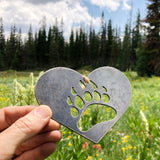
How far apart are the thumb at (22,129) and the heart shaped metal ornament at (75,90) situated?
101 millimetres

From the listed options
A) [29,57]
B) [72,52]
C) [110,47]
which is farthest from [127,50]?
[29,57]

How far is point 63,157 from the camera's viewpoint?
2105 millimetres

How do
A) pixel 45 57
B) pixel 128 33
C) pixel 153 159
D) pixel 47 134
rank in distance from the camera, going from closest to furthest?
pixel 47 134, pixel 153 159, pixel 128 33, pixel 45 57

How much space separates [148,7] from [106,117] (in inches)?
702

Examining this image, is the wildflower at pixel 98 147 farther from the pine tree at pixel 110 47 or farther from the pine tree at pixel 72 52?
the pine tree at pixel 72 52

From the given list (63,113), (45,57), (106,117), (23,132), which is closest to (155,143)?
(106,117)

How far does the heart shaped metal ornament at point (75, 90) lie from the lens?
1.17m

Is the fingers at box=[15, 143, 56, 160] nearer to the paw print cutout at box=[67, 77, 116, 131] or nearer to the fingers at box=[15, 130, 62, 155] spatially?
the fingers at box=[15, 130, 62, 155]

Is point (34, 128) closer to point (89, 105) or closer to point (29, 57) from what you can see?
point (89, 105)

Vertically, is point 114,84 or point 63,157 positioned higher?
point 114,84

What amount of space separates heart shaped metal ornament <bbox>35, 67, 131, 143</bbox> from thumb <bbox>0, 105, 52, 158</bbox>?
101mm

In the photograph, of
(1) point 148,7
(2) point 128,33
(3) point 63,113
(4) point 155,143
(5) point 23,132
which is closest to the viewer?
(5) point 23,132

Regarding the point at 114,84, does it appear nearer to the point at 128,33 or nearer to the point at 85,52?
the point at 128,33

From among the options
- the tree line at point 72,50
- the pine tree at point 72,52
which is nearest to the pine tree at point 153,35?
Result: the tree line at point 72,50
